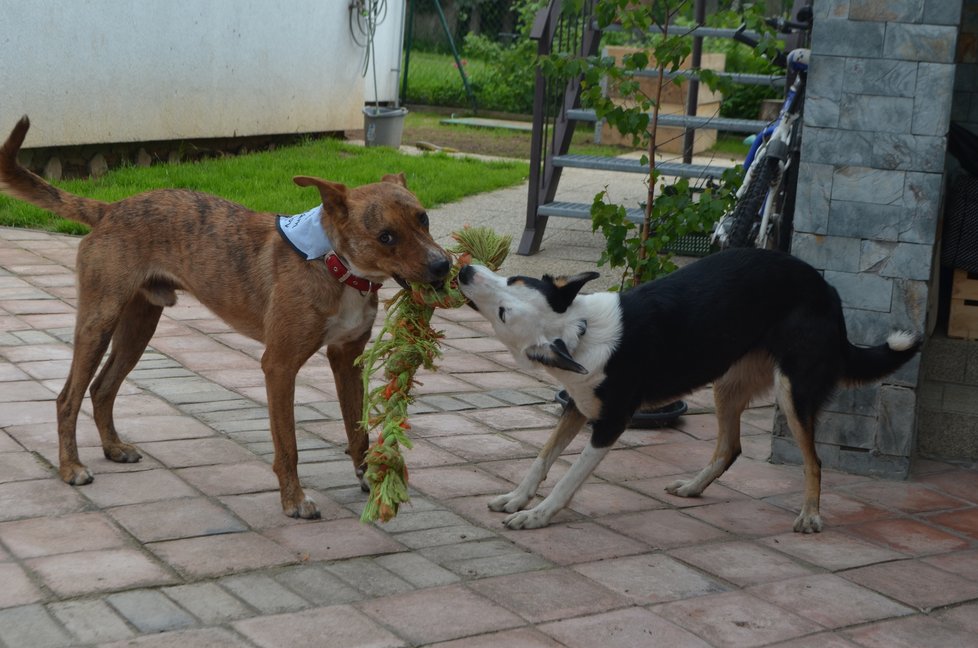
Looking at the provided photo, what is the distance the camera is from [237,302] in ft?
13.8

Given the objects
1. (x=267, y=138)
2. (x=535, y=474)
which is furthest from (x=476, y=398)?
(x=267, y=138)

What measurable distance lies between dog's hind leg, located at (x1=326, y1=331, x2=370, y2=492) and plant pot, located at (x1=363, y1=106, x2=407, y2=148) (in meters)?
9.48

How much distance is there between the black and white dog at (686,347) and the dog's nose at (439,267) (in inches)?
2.6

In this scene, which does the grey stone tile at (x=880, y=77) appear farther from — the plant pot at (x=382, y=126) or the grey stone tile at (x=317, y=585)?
the plant pot at (x=382, y=126)

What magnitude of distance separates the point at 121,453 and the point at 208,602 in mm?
1326

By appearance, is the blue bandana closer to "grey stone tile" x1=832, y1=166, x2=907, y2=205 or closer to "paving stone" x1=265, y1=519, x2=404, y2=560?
"paving stone" x1=265, y1=519, x2=404, y2=560

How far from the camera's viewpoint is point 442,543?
3.89 metres

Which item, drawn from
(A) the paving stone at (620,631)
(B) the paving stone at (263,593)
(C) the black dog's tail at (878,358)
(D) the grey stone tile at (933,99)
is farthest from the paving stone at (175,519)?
(D) the grey stone tile at (933,99)

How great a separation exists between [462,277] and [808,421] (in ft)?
4.93

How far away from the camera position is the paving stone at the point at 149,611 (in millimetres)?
3139

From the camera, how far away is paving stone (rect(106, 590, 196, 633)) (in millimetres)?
3139

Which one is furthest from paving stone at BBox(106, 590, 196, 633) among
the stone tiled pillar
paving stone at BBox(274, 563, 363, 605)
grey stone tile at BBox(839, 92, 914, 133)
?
grey stone tile at BBox(839, 92, 914, 133)

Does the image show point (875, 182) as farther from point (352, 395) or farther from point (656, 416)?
point (352, 395)

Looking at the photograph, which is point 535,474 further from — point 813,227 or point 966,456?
point 966,456
